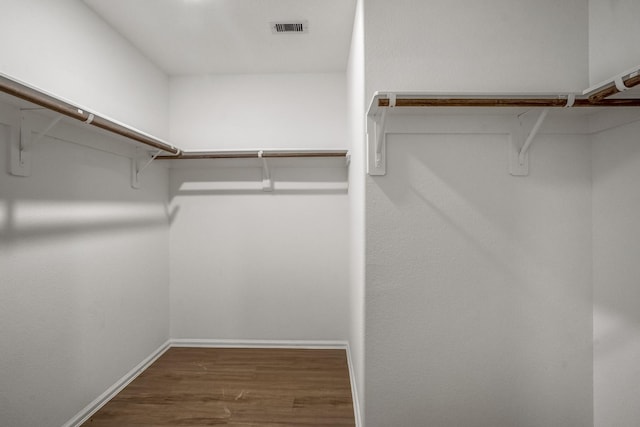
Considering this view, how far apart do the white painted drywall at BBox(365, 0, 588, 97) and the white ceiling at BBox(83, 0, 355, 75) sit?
1.90ft

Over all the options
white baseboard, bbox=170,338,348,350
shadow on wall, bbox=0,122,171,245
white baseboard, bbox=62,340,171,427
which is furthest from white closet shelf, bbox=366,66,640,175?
white baseboard, bbox=62,340,171,427

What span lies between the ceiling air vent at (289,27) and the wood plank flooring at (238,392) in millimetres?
2625

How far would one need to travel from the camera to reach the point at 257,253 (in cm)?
322

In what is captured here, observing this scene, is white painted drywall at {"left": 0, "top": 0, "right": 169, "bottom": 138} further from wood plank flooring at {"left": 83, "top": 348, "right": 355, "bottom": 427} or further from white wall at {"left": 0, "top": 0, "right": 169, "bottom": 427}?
wood plank flooring at {"left": 83, "top": 348, "right": 355, "bottom": 427}

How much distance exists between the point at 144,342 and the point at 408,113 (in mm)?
2747

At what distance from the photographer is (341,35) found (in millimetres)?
2480

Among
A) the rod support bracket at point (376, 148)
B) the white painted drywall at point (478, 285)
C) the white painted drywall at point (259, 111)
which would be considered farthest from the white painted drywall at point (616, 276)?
the white painted drywall at point (259, 111)

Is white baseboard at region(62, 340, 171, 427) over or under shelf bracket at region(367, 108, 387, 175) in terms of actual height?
under

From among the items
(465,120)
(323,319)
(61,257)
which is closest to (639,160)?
(465,120)

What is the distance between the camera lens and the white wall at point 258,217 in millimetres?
3189

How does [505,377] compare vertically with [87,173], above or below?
below

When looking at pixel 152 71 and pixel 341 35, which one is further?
pixel 152 71

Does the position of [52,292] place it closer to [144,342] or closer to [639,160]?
[144,342]

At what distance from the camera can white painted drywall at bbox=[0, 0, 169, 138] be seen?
5.55 feet
